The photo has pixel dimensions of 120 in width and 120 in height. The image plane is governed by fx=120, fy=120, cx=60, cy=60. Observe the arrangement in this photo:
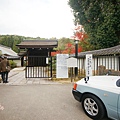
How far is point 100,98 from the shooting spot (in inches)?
114

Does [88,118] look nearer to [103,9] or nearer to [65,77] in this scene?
[65,77]

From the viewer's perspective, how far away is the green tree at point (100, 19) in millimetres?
14391

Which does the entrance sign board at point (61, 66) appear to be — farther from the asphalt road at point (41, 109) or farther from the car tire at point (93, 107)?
the car tire at point (93, 107)

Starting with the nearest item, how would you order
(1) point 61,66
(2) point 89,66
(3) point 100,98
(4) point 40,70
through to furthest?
(3) point 100,98 < (2) point 89,66 < (1) point 61,66 < (4) point 40,70

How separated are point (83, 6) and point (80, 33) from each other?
5.20 m

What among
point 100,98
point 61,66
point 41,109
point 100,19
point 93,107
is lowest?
point 41,109

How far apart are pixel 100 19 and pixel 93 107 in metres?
14.8

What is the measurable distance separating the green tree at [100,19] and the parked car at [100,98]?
1311cm

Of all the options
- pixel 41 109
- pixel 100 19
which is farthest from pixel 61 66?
pixel 100 19

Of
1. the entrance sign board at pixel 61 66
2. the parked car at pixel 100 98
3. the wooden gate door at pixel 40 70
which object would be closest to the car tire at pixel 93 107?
the parked car at pixel 100 98

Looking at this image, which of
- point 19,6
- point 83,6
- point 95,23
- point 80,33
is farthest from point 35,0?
point 80,33

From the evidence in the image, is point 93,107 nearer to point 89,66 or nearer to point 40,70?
point 89,66

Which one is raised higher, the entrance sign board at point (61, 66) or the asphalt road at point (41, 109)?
the entrance sign board at point (61, 66)

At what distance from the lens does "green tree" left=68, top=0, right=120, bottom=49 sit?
1439cm
